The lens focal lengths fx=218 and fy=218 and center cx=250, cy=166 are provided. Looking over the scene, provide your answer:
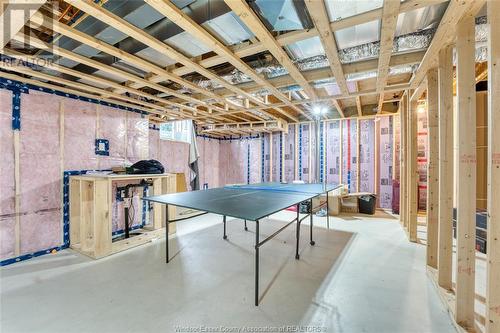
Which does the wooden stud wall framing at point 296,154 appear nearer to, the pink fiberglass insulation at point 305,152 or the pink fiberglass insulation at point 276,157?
the pink fiberglass insulation at point 305,152

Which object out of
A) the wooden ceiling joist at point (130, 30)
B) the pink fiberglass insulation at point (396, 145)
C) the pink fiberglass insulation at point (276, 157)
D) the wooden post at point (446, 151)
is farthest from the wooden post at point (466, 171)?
the pink fiberglass insulation at point (276, 157)

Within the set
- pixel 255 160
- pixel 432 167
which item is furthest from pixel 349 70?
pixel 255 160

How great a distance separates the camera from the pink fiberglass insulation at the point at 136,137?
159 inches

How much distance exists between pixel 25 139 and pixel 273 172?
5.53m

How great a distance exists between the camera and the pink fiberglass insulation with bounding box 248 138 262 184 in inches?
283

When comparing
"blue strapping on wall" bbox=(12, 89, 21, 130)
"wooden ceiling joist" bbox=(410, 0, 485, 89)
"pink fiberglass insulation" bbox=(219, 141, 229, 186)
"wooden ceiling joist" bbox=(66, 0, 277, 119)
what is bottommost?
"pink fiberglass insulation" bbox=(219, 141, 229, 186)

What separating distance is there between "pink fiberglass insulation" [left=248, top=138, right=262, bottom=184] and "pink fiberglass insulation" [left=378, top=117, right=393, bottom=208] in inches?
134

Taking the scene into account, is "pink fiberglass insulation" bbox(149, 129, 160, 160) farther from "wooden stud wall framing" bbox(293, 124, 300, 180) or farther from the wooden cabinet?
"wooden stud wall framing" bbox(293, 124, 300, 180)

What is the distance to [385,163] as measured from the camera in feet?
17.7

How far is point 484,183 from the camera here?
401 centimetres

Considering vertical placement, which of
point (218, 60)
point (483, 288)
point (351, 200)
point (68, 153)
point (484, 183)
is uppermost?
point (218, 60)

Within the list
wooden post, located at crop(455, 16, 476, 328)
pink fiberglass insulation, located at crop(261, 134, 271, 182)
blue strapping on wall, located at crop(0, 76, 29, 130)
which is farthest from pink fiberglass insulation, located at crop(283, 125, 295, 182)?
blue strapping on wall, located at crop(0, 76, 29, 130)

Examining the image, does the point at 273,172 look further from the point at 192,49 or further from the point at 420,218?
the point at 192,49

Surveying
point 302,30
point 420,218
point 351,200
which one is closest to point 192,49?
point 302,30
